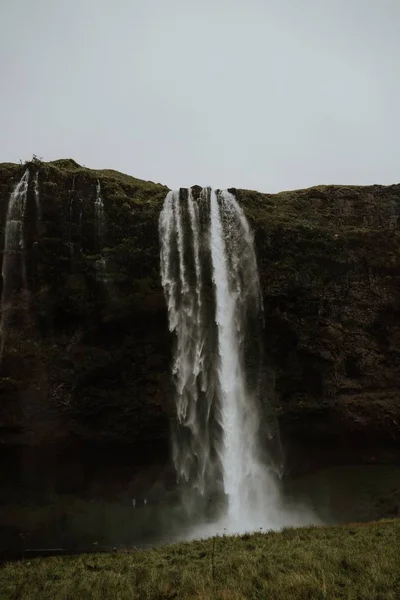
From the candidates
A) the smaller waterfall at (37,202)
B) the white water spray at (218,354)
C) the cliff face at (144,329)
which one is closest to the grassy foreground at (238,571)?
the white water spray at (218,354)

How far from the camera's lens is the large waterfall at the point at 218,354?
18.8 meters

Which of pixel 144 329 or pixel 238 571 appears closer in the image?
pixel 238 571

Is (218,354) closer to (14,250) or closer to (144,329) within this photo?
(144,329)

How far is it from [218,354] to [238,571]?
404 inches

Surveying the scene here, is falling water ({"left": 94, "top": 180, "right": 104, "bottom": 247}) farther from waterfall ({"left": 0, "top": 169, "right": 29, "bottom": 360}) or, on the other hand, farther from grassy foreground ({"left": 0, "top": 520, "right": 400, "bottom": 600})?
grassy foreground ({"left": 0, "top": 520, "right": 400, "bottom": 600})

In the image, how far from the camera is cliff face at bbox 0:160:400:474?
1928cm

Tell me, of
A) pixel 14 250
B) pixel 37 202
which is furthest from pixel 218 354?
pixel 37 202

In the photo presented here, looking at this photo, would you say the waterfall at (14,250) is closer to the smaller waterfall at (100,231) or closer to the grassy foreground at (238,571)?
the smaller waterfall at (100,231)

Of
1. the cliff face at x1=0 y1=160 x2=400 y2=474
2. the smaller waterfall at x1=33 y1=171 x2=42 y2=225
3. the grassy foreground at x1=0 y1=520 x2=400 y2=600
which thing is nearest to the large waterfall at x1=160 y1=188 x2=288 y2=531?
the cliff face at x1=0 y1=160 x2=400 y2=474

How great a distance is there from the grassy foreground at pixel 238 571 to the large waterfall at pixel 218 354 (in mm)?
3817

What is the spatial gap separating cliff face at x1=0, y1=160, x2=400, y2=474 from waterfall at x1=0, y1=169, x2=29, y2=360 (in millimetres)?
238

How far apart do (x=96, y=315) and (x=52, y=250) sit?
3137 millimetres

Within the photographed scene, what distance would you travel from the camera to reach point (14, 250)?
19797 millimetres

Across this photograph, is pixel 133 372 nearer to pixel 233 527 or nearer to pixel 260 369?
pixel 260 369
